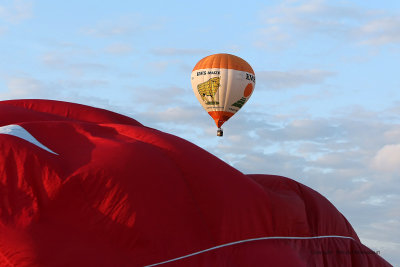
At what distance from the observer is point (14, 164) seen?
22.2 ft

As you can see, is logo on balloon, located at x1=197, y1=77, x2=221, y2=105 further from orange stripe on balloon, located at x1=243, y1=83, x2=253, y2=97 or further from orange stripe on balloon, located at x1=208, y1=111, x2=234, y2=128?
orange stripe on balloon, located at x1=243, y1=83, x2=253, y2=97

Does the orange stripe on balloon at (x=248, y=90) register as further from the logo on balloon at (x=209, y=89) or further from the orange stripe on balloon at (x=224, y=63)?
the logo on balloon at (x=209, y=89)

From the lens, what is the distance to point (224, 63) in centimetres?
2316

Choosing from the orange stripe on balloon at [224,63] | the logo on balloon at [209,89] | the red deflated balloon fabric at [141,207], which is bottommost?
the red deflated balloon fabric at [141,207]

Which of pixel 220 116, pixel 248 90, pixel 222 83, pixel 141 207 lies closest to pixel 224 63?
pixel 222 83

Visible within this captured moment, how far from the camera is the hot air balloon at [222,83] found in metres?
23.1

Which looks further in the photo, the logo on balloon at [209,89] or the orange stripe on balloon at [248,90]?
the orange stripe on balloon at [248,90]

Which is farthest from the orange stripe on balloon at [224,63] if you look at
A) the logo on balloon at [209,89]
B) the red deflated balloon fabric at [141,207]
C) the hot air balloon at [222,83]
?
the red deflated balloon fabric at [141,207]

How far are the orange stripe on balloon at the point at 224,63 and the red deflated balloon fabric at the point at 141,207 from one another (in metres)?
14.9

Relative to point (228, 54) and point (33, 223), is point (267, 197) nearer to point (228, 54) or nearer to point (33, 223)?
point (33, 223)

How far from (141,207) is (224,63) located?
54.4 feet

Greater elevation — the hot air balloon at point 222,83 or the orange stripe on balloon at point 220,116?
the hot air balloon at point 222,83

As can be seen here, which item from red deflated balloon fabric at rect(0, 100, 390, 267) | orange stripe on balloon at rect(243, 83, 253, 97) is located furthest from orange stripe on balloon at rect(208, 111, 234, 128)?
red deflated balloon fabric at rect(0, 100, 390, 267)

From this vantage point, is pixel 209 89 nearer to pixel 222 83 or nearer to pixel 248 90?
pixel 222 83
